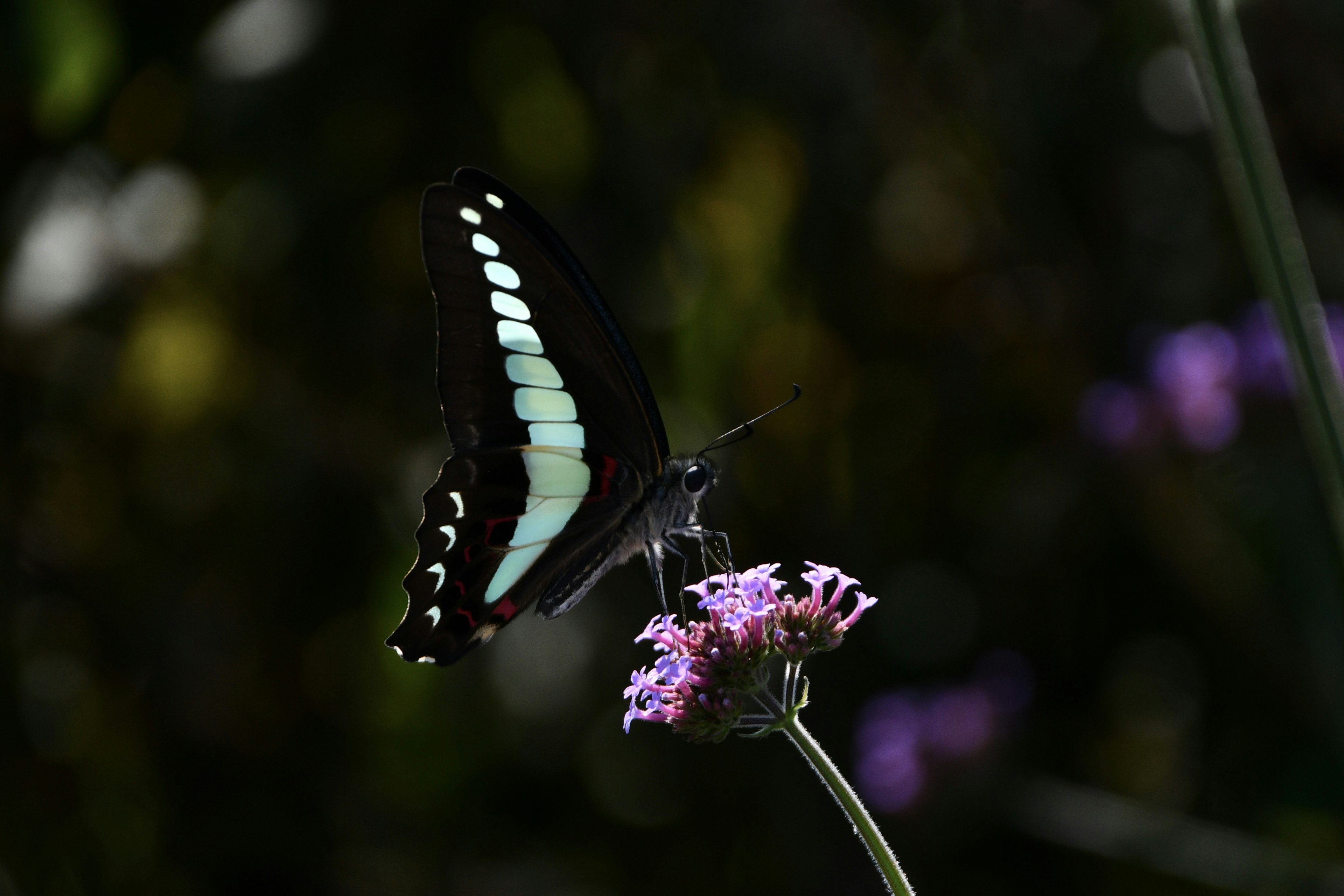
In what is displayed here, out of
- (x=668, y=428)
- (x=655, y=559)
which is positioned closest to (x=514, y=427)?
(x=655, y=559)

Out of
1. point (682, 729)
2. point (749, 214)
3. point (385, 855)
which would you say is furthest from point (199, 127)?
point (682, 729)

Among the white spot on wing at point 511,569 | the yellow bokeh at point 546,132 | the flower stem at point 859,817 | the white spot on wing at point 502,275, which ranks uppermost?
the yellow bokeh at point 546,132

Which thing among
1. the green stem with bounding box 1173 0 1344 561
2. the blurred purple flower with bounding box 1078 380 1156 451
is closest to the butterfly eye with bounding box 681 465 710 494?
A: the green stem with bounding box 1173 0 1344 561

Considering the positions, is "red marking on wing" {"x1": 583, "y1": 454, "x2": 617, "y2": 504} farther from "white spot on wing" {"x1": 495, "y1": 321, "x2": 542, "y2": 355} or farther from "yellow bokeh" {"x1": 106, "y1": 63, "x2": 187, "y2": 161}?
"yellow bokeh" {"x1": 106, "y1": 63, "x2": 187, "y2": 161}

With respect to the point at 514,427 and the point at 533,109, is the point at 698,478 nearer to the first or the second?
the point at 514,427

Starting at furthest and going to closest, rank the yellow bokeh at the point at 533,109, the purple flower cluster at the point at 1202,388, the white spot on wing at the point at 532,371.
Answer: the yellow bokeh at the point at 533,109 < the purple flower cluster at the point at 1202,388 < the white spot on wing at the point at 532,371

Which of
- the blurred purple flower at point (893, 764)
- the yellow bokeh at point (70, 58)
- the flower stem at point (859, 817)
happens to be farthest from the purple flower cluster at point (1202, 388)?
the yellow bokeh at point (70, 58)

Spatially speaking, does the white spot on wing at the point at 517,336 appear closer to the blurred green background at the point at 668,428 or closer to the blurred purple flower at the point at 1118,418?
the blurred green background at the point at 668,428
